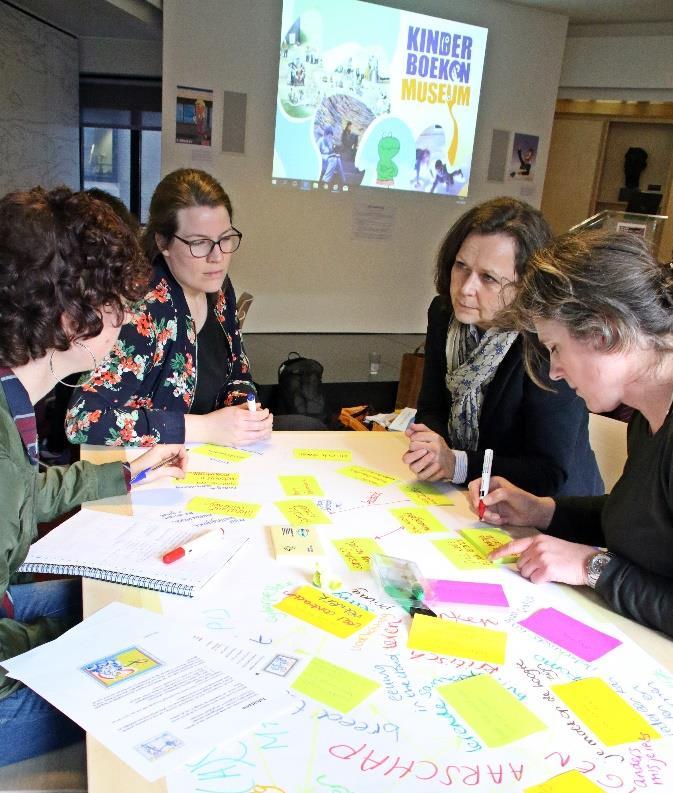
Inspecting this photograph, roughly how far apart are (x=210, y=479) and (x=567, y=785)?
40.6 inches

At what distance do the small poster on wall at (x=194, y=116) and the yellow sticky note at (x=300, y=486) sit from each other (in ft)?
13.3

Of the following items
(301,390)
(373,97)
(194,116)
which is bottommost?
(301,390)

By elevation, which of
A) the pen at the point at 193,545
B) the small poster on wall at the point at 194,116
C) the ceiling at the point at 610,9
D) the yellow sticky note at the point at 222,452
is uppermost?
the ceiling at the point at 610,9

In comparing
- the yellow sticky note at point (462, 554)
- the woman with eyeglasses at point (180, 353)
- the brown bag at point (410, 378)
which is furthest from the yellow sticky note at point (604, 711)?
the brown bag at point (410, 378)

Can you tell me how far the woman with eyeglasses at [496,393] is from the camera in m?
1.76

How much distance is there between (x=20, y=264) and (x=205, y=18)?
4446mm

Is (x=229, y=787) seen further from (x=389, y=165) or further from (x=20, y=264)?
(x=389, y=165)

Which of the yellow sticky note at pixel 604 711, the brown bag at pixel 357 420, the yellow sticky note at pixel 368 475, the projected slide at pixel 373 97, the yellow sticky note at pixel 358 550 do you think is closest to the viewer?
the yellow sticky note at pixel 604 711

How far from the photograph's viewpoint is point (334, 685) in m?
0.95

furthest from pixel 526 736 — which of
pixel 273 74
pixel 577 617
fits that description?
pixel 273 74

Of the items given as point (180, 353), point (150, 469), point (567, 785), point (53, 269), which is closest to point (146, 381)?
point (180, 353)

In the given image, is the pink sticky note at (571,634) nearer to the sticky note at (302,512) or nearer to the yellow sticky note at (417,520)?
the yellow sticky note at (417,520)

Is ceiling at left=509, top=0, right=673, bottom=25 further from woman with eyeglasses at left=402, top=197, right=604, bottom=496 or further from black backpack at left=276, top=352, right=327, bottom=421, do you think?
woman with eyeglasses at left=402, top=197, right=604, bottom=496

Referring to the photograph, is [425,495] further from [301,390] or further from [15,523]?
[301,390]
